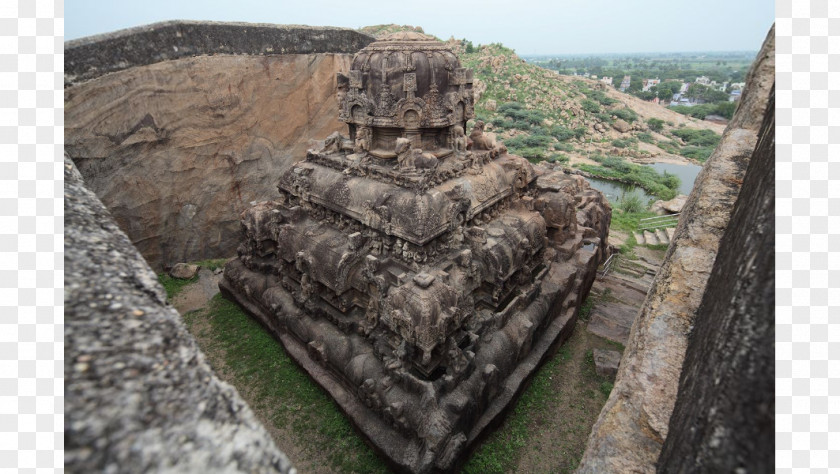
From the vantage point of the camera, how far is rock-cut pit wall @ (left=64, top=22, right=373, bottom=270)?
39.9 ft

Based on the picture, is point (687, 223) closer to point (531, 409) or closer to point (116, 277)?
point (531, 409)

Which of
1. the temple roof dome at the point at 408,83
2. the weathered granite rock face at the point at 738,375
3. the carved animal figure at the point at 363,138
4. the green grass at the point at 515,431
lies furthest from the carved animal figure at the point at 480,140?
the weathered granite rock face at the point at 738,375

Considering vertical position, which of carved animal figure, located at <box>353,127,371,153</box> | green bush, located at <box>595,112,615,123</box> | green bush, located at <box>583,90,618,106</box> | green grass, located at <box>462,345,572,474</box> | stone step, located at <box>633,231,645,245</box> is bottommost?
green grass, located at <box>462,345,572,474</box>

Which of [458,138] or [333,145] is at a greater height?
[458,138]

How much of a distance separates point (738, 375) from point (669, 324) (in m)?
2.12

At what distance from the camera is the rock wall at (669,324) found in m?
3.48

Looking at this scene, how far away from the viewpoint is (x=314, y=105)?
57.8 ft

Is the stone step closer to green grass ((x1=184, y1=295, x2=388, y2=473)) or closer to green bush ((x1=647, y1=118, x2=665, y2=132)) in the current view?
green grass ((x1=184, y1=295, x2=388, y2=473))

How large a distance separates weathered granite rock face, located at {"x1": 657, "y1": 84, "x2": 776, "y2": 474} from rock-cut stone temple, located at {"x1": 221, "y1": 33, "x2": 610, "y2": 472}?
475 cm

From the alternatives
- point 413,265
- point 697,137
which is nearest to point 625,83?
point 697,137

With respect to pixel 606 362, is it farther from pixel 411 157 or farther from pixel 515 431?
pixel 411 157

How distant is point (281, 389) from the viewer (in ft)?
31.4

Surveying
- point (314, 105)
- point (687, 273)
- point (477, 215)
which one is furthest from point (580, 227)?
point (314, 105)

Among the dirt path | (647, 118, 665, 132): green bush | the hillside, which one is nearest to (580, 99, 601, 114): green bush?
the hillside
